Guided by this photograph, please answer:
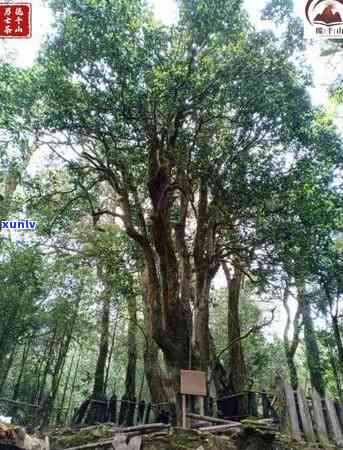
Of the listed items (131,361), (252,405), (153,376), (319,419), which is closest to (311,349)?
(252,405)

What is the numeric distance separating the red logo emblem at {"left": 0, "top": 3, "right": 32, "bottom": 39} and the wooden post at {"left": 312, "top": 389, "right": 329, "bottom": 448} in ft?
31.3

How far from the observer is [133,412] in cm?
1241

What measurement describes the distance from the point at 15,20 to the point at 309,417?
10.1 meters

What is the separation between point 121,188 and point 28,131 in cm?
282

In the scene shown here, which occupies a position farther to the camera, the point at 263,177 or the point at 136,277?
the point at 136,277

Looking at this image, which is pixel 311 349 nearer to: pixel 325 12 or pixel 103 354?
pixel 103 354

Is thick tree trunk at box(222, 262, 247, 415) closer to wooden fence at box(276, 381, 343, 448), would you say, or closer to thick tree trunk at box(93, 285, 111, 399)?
wooden fence at box(276, 381, 343, 448)

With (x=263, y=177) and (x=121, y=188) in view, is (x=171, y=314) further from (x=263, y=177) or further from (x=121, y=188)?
(x=263, y=177)

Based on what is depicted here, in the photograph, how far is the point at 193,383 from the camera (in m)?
7.47

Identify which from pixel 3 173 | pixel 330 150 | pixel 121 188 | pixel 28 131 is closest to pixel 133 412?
pixel 121 188

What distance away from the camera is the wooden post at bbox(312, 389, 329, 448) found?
7.39 metres

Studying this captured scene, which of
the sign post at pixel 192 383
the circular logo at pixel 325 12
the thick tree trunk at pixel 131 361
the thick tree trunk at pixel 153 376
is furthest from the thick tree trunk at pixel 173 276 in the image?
the thick tree trunk at pixel 131 361

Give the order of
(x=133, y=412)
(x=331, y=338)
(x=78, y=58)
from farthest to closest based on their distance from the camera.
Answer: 1. (x=331, y=338)
2. (x=133, y=412)
3. (x=78, y=58)

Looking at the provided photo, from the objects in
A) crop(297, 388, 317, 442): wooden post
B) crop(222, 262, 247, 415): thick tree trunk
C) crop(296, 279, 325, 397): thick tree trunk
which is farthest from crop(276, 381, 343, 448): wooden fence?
crop(296, 279, 325, 397): thick tree trunk
